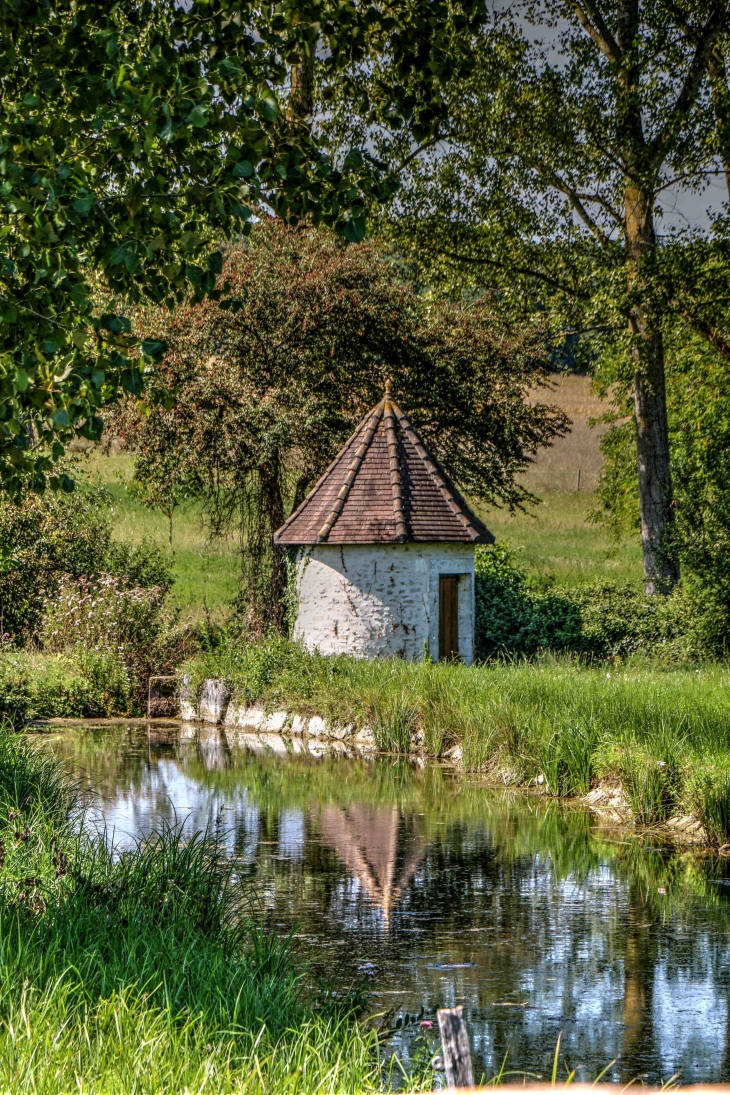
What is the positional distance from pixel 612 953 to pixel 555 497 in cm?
4412

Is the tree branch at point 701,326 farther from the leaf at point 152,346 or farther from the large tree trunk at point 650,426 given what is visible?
the leaf at point 152,346

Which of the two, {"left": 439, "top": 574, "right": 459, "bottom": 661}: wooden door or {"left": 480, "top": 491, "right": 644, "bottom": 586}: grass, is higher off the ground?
{"left": 480, "top": 491, "right": 644, "bottom": 586}: grass

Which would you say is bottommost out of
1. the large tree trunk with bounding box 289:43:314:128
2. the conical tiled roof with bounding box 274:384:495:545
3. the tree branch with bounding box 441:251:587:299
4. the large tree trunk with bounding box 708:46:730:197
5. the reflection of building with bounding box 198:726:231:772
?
the reflection of building with bounding box 198:726:231:772

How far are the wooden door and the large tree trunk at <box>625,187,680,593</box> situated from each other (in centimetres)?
376

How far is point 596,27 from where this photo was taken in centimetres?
2478

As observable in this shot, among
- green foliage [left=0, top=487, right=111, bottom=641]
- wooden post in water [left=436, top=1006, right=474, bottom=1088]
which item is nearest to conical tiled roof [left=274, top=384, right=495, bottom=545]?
green foliage [left=0, top=487, right=111, bottom=641]

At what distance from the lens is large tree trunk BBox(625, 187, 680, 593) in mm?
23812

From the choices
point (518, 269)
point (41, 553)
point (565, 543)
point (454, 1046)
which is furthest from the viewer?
point (565, 543)

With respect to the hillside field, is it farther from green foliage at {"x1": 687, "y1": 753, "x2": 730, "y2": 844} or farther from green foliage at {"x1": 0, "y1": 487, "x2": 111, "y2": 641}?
green foliage at {"x1": 687, "y1": 753, "x2": 730, "y2": 844}

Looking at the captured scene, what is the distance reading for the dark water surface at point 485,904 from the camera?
7.16 meters

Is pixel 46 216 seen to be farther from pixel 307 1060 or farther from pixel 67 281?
pixel 307 1060

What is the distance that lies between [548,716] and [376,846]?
3.82 metres

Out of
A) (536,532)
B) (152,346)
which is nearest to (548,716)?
(152,346)

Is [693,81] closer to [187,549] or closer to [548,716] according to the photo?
[548,716]
